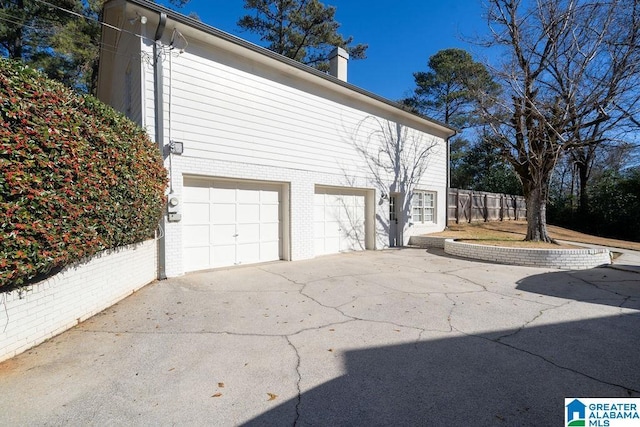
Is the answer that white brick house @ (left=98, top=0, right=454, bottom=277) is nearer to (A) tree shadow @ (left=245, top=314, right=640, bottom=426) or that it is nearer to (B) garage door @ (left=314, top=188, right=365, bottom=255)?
(B) garage door @ (left=314, top=188, right=365, bottom=255)

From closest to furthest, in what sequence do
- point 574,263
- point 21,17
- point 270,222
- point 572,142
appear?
point 574,263, point 270,222, point 572,142, point 21,17

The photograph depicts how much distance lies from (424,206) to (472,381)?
11.5 m

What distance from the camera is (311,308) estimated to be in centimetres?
486

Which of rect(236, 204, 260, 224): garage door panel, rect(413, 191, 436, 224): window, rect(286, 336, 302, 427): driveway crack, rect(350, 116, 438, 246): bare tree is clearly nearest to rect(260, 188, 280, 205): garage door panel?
rect(236, 204, 260, 224): garage door panel

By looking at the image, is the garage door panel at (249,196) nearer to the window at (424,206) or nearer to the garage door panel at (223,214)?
the garage door panel at (223,214)

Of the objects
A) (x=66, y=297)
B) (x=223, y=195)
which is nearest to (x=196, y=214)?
(x=223, y=195)

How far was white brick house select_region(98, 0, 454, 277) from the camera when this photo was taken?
21.7 feet

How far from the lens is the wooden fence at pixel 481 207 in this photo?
55.3 feet

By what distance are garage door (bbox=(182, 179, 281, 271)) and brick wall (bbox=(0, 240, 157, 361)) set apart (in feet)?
5.06

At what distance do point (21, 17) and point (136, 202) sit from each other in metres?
14.3

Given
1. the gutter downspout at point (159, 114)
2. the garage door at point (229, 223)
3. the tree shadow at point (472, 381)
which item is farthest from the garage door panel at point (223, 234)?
the tree shadow at point (472, 381)

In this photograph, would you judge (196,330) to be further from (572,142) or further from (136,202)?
(572,142)

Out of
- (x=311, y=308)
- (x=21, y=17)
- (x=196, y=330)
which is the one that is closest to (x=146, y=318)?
(x=196, y=330)

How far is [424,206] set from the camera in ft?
45.0
